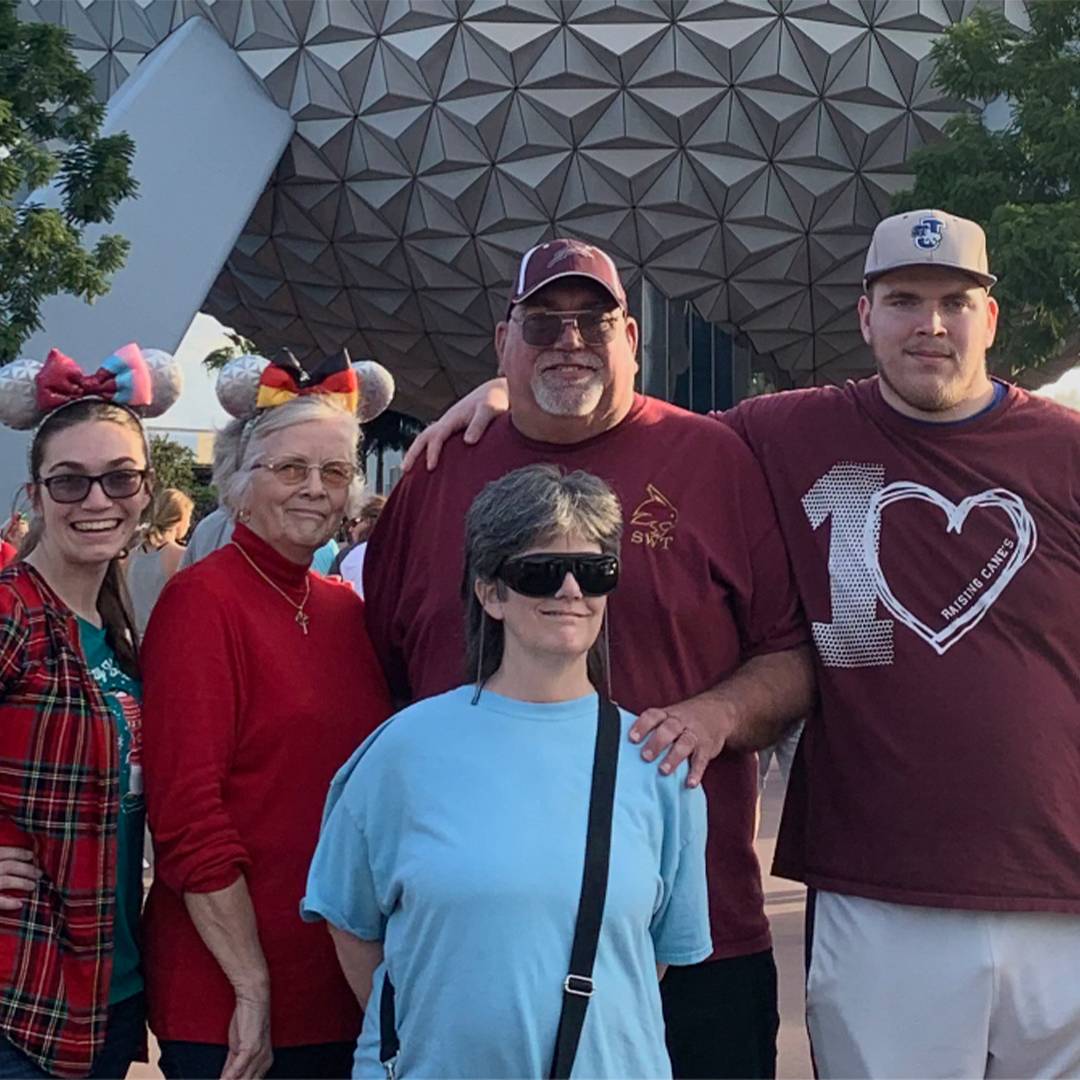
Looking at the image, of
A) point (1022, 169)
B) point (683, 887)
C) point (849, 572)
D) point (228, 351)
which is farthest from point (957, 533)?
point (228, 351)

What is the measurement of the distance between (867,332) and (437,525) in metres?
1.19

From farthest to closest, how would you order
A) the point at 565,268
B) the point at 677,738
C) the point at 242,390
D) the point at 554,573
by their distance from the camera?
the point at 242,390 → the point at 565,268 → the point at 677,738 → the point at 554,573

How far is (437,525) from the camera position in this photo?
129 inches

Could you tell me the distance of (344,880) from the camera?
2.37 metres

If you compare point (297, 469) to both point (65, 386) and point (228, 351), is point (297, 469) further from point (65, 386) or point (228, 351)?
point (228, 351)

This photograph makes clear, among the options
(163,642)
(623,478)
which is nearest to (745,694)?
(623,478)

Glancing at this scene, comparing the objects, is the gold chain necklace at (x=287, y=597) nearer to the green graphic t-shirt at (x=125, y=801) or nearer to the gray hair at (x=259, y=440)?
the gray hair at (x=259, y=440)

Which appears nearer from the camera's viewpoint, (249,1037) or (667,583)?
(249,1037)

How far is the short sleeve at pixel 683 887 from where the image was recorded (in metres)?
2.39

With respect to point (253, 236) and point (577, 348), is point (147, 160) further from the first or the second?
point (577, 348)

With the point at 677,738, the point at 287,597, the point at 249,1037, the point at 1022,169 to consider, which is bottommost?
the point at 249,1037

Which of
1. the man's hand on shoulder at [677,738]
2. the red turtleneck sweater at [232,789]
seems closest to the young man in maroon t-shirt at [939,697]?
the man's hand on shoulder at [677,738]

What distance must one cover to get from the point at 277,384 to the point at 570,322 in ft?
2.36

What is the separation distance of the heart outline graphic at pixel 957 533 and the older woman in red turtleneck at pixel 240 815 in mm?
1216
